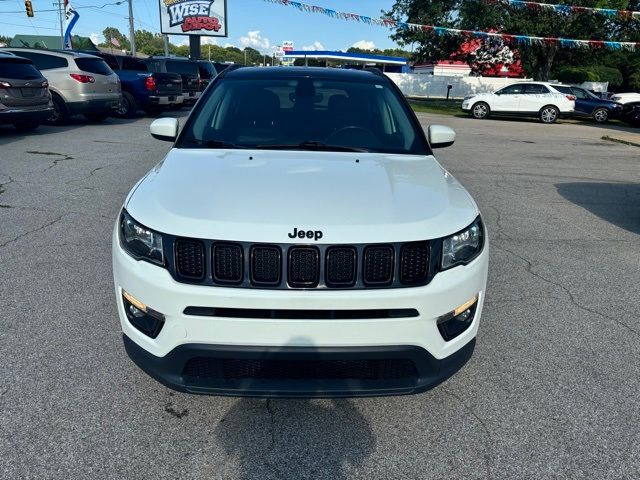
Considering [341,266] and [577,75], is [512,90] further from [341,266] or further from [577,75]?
[341,266]

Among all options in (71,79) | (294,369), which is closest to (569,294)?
(294,369)

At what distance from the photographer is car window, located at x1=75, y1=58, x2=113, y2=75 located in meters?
12.9

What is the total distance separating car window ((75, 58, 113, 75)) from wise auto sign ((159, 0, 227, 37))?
1906 centimetres

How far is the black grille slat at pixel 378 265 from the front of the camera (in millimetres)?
2180

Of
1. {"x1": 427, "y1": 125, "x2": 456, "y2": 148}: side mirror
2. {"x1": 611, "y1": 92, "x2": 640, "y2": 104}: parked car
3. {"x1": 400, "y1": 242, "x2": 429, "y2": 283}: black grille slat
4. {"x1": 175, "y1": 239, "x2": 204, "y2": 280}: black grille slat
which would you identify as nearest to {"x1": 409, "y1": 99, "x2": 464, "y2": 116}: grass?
{"x1": 611, "y1": 92, "x2": 640, "y2": 104}: parked car

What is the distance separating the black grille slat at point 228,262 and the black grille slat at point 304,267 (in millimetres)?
219

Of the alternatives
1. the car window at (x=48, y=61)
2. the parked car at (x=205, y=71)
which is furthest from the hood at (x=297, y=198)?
the parked car at (x=205, y=71)

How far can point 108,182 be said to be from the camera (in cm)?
753

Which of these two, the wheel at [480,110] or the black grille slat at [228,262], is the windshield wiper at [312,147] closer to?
the black grille slat at [228,262]

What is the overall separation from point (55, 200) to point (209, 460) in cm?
529

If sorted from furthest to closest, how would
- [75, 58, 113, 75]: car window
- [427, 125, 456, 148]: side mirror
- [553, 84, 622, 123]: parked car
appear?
[553, 84, 622, 123]: parked car, [75, 58, 113, 75]: car window, [427, 125, 456, 148]: side mirror

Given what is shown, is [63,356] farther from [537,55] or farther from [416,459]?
[537,55]

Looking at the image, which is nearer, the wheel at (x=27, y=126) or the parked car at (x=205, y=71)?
the wheel at (x=27, y=126)

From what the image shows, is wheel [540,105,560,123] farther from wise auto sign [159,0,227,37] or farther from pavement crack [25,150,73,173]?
pavement crack [25,150,73,173]
